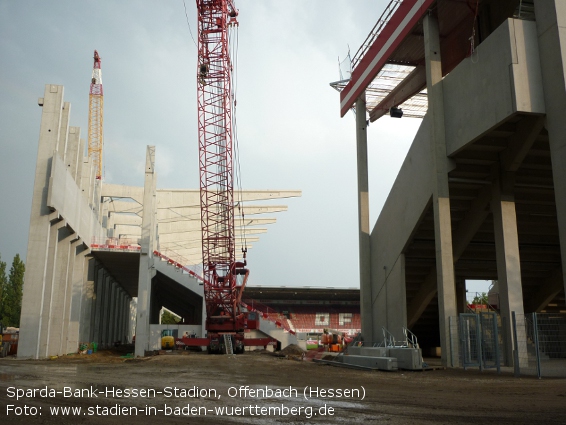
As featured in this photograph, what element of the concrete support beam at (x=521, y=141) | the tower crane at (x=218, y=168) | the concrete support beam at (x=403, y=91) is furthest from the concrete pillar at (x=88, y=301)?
the concrete support beam at (x=521, y=141)

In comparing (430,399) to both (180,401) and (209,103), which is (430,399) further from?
(209,103)

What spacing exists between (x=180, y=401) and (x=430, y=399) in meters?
4.30

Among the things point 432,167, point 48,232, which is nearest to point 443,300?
point 432,167

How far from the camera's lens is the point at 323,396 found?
10.1 metres

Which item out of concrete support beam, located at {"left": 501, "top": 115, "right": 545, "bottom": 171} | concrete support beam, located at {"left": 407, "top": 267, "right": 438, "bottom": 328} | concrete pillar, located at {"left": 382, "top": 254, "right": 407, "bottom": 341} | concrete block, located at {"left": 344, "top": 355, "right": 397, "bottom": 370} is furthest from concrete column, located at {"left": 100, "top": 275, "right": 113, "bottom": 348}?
concrete support beam, located at {"left": 501, "top": 115, "right": 545, "bottom": 171}

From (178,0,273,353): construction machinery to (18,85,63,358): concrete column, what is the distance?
41.2ft

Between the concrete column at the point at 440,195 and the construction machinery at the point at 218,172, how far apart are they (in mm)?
19541

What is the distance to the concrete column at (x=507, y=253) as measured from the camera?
59.5ft

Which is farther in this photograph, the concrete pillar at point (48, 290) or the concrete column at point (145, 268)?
the concrete column at point (145, 268)

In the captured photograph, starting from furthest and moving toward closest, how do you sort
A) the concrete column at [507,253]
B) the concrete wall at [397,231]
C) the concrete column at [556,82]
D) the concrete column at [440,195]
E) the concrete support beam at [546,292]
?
the concrete support beam at [546,292] < the concrete wall at [397,231] < the concrete column at [507,253] < the concrete column at [440,195] < the concrete column at [556,82]

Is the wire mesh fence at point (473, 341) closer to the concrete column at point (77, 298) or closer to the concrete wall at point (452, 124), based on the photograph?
the concrete wall at point (452, 124)

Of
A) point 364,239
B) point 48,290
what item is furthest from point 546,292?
point 48,290

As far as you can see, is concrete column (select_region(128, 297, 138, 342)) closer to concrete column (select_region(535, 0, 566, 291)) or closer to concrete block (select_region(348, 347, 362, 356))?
concrete block (select_region(348, 347, 362, 356))

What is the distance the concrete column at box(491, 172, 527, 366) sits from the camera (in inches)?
714
